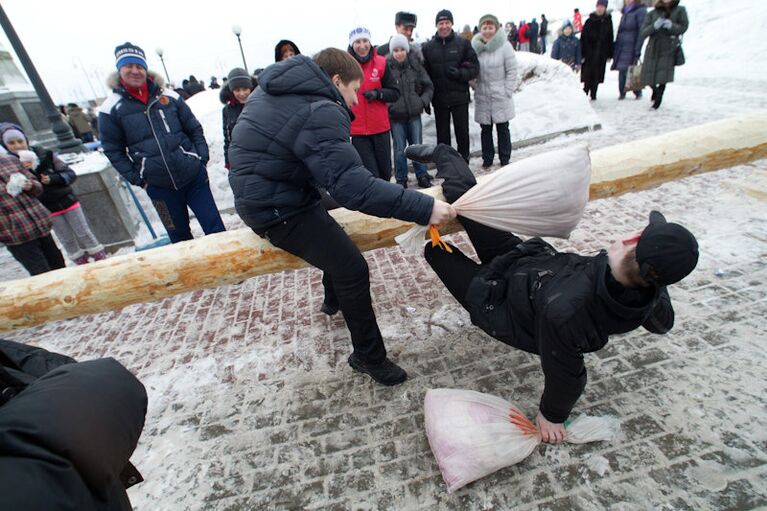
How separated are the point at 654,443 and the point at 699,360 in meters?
0.75

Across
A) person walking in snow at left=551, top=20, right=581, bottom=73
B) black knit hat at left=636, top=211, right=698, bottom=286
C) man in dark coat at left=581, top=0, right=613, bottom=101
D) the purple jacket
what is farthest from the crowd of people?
person walking in snow at left=551, top=20, right=581, bottom=73

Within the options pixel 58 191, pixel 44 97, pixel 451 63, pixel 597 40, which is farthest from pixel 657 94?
pixel 44 97

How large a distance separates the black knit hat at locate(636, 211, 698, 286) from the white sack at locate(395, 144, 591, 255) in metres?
0.61

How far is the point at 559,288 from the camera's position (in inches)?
70.8

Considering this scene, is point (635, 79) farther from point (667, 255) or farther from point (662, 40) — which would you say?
point (667, 255)

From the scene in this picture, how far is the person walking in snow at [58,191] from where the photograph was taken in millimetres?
4246

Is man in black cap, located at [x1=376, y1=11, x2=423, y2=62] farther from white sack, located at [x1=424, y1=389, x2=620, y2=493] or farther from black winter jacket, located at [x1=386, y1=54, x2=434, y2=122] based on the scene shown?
white sack, located at [x1=424, y1=389, x2=620, y2=493]

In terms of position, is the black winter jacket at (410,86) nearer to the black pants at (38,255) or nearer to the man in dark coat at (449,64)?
the man in dark coat at (449,64)

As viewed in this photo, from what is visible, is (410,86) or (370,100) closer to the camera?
(370,100)

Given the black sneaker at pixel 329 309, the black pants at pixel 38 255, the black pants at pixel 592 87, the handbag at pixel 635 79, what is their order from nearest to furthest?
the black sneaker at pixel 329 309 < the black pants at pixel 38 255 < the handbag at pixel 635 79 < the black pants at pixel 592 87

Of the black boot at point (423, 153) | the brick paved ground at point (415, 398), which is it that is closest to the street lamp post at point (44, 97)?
the brick paved ground at point (415, 398)

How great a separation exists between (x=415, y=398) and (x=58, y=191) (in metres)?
4.77

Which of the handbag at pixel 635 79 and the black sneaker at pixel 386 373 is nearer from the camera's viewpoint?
the black sneaker at pixel 386 373

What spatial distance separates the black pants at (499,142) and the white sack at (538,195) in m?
4.39
